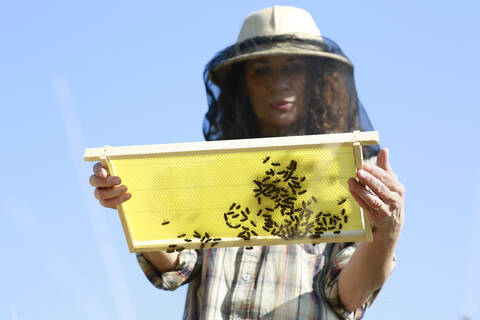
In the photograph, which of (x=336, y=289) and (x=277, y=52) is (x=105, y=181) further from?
(x=277, y=52)

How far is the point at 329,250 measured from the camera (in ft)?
15.0

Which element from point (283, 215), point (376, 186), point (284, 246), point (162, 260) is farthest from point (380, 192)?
point (162, 260)

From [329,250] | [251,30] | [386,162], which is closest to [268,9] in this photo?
[251,30]

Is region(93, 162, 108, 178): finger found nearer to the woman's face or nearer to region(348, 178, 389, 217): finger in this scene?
region(348, 178, 389, 217): finger

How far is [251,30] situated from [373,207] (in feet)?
9.01

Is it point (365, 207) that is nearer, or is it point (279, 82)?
point (365, 207)

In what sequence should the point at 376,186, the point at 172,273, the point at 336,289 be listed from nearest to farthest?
1. the point at 376,186
2. the point at 336,289
3. the point at 172,273

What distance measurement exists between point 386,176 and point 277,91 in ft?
5.84

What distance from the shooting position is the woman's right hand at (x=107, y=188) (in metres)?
3.49

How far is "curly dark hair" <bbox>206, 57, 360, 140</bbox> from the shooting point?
17.0 ft

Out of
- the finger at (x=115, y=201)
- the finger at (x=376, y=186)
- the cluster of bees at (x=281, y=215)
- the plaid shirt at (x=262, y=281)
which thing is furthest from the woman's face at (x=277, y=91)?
the finger at (x=115, y=201)

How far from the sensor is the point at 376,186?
133 inches

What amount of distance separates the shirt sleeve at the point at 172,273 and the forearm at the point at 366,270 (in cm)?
108

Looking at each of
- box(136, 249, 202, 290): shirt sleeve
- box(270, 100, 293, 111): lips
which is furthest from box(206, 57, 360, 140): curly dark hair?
box(136, 249, 202, 290): shirt sleeve
